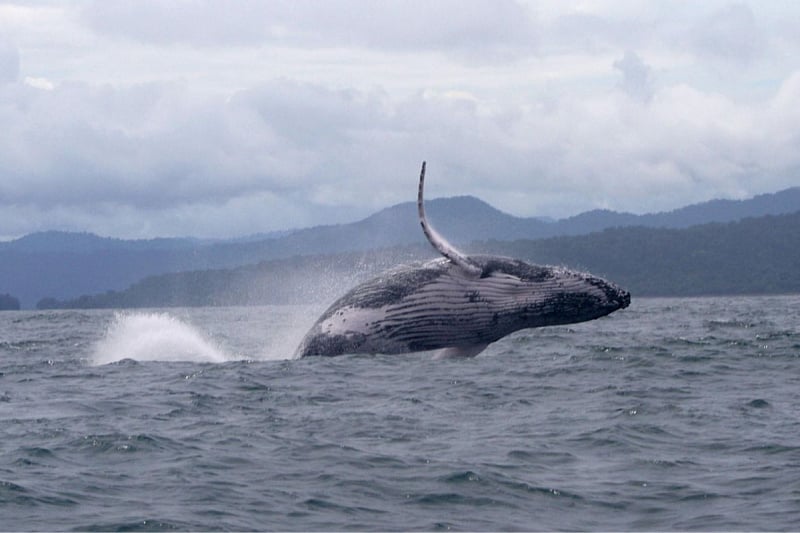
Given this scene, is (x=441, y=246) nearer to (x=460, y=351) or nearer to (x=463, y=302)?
(x=463, y=302)

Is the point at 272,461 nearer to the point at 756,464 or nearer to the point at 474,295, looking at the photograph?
the point at 756,464

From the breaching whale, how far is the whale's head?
0.05 feet

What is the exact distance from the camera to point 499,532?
9039mm

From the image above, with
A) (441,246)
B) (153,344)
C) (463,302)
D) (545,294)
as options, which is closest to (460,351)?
(463,302)

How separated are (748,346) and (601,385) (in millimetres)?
8270

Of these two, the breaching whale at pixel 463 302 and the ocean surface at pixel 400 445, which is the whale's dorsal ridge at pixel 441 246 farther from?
the ocean surface at pixel 400 445

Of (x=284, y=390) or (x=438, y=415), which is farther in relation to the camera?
(x=284, y=390)

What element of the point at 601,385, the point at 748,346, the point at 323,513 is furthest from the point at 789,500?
the point at 748,346

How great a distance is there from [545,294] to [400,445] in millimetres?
5288

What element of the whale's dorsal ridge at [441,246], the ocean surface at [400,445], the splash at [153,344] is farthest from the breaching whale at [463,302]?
the splash at [153,344]

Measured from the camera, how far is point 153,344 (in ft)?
73.3

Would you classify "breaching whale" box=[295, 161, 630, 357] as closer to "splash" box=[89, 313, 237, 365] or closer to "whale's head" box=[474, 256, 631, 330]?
"whale's head" box=[474, 256, 631, 330]

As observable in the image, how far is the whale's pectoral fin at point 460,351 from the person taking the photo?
17.4 m

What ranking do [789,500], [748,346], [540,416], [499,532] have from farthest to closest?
[748,346] < [540,416] < [789,500] < [499,532]
